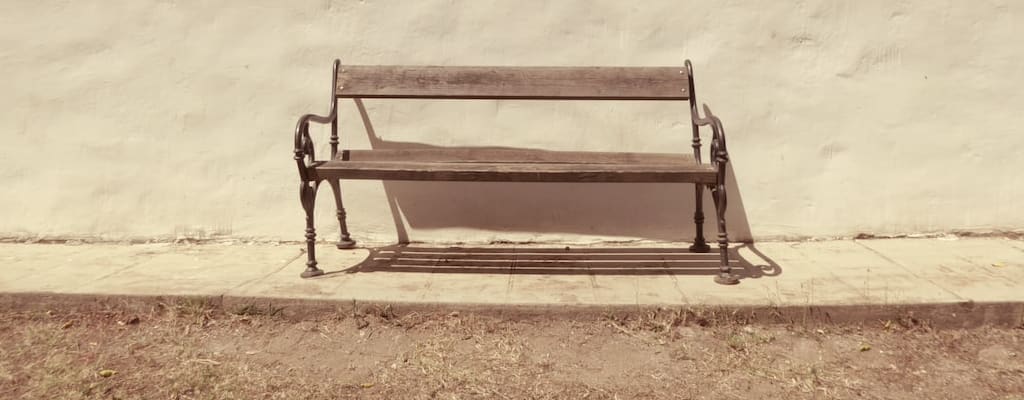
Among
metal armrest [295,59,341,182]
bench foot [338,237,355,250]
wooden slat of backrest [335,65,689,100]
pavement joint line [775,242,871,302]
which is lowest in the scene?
pavement joint line [775,242,871,302]

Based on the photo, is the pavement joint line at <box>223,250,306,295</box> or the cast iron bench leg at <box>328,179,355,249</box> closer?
the pavement joint line at <box>223,250,306,295</box>

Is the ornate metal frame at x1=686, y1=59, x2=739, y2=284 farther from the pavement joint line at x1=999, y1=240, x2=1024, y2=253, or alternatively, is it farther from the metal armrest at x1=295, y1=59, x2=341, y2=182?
the metal armrest at x1=295, y1=59, x2=341, y2=182

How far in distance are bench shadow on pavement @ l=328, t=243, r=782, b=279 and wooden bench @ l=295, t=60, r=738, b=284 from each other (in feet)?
0.67

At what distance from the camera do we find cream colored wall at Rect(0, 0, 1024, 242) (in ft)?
13.3

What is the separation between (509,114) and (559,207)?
23.8 inches

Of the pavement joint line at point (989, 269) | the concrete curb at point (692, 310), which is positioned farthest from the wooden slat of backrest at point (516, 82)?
the pavement joint line at point (989, 269)

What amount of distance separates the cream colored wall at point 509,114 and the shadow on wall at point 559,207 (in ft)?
0.04

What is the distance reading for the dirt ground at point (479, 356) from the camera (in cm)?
254

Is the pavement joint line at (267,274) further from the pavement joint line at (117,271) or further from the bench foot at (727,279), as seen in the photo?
the bench foot at (727,279)

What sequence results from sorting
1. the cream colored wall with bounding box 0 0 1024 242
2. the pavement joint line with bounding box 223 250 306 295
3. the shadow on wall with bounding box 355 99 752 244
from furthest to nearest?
the shadow on wall with bounding box 355 99 752 244 < the cream colored wall with bounding box 0 0 1024 242 < the pavement joint line with bounding box 223 250 306 295

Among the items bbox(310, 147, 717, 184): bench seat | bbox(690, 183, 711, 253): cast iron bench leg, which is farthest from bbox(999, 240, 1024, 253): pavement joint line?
bbox(310, 147, 717, 184): bench seat

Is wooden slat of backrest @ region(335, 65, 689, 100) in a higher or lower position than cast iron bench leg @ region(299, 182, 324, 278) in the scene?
higher

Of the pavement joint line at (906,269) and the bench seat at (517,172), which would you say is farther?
the bench seat at (517,172)

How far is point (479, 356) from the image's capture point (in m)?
2.80
